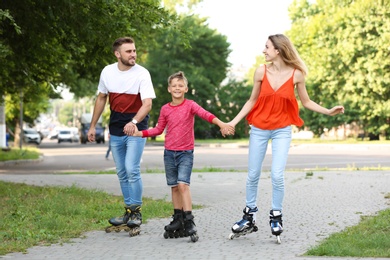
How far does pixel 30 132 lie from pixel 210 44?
2012 cm

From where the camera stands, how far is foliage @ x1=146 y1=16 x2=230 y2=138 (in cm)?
6222

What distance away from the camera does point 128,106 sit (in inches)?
321

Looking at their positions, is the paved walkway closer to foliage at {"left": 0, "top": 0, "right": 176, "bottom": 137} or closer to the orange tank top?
the orange tank top

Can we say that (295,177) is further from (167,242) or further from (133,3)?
(167,242)

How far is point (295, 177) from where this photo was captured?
1644cm

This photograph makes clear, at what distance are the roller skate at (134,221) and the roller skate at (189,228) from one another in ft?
1.80

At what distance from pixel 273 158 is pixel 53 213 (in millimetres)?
3248

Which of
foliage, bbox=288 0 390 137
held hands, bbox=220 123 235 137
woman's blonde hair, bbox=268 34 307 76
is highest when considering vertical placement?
foliage, bbox=288 0 390 137

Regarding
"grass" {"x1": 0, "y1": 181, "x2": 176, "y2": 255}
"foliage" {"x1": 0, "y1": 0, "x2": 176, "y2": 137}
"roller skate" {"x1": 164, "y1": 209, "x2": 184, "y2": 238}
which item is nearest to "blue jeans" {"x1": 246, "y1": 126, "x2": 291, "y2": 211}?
"roller skate" {"x1": 164, "y1": 209, "x2": 184, "y2": 238}

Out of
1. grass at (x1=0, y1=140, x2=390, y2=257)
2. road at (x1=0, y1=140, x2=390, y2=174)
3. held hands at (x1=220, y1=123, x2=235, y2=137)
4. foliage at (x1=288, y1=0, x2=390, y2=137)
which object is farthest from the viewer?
foliage at (x1=288, y1=0, x2=390, y2=137)

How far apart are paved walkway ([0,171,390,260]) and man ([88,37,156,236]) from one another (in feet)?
1.10

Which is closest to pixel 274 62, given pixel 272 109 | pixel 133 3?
pixel 272 109

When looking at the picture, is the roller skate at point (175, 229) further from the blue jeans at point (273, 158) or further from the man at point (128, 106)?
the blue jeans at point (273, 158)

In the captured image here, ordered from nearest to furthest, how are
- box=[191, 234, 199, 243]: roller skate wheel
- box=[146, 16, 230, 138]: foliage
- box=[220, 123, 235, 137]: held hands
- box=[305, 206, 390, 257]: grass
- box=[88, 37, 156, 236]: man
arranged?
1. box=[305, 206, 390, 257]: grass
2. box=[191, 234, 199, 243]: roller skate wheel
3. box=[220, 123, 235, 137]: held hands
4. box=[88, 37, 156, 236]: man
5. box=[146, 16, 230, 138]: foliage
